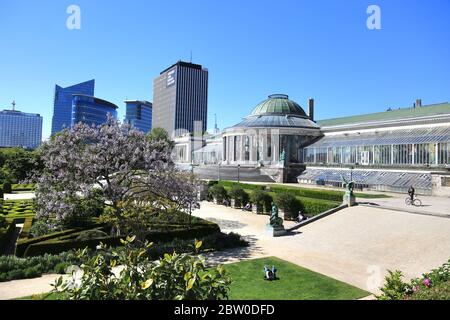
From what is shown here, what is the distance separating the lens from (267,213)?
30.4 meters

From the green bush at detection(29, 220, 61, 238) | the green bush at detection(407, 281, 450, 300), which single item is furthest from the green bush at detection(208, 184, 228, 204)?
the green bush at detection(407, 281, 450, 300)

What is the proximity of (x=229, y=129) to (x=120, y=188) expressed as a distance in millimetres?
53350

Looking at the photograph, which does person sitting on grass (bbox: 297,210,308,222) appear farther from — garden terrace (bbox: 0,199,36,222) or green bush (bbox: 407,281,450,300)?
garden terrace (bbox: 0,199,36,222)

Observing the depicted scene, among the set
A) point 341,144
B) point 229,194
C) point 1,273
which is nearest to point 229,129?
point 341,144

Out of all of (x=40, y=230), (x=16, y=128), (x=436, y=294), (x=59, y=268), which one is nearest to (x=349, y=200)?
(x=436, y=294)

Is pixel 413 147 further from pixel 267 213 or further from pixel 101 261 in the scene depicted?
pixel 101 261

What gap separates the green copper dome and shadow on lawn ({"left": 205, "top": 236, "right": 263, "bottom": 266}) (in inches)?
2182

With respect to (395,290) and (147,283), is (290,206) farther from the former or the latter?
(147,283)

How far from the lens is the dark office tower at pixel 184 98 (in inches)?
6383

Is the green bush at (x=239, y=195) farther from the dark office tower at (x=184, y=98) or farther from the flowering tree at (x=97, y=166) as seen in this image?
the dark office tower at (x=184, y=98)

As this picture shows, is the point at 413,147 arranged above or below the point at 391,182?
above

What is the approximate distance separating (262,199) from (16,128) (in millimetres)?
216199

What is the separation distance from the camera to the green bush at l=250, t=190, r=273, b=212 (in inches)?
1185
